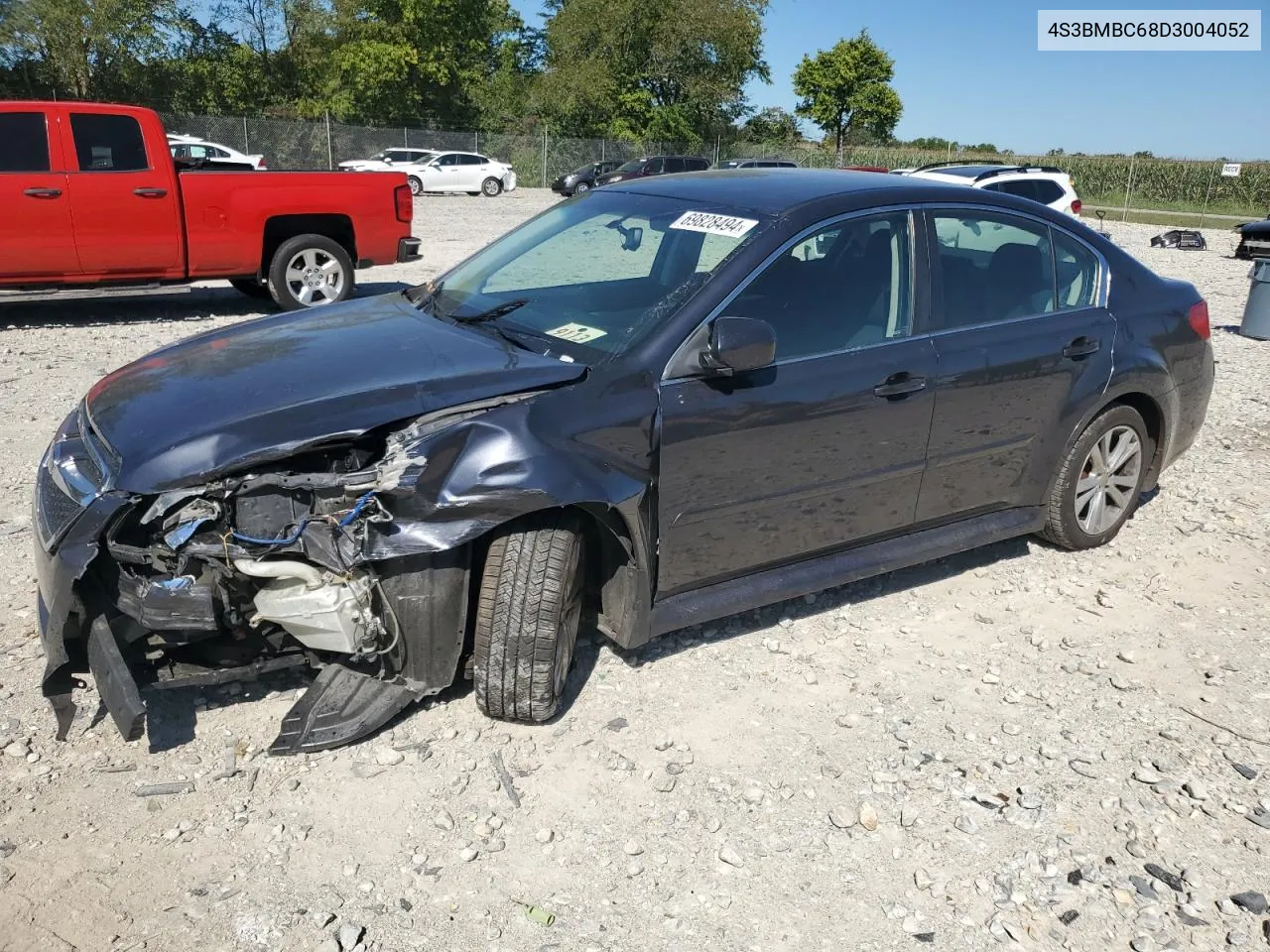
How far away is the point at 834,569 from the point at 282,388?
6.95ft

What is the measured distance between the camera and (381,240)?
34.6ft

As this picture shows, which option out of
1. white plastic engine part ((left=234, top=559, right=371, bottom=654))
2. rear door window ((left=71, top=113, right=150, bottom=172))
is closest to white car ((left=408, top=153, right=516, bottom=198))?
rear door window ((left=71, top=113, right=150, bottom=172))

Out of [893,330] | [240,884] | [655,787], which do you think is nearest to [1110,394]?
[893,330]

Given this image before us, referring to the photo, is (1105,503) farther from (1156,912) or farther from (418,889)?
(418,889)

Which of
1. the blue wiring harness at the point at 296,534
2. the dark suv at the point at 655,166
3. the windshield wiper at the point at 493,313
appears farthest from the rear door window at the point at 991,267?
the dark suv at the point at 655,166

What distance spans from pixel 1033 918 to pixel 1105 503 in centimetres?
278

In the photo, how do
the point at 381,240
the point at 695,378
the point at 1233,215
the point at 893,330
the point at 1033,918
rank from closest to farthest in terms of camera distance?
the point at 1033,918 → the point at 695,378 → the point at 893,330 → the point at 381,240 → the point at 1233,215

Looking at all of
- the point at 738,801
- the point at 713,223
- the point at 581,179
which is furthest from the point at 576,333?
the point at 581,179

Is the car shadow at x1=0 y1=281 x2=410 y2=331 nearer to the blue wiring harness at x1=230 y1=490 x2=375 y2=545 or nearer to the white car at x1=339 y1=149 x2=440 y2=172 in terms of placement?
the blue wiring harness at x1=230 y1=490 x2=375 y2=545

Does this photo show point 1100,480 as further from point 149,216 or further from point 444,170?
point 444,170

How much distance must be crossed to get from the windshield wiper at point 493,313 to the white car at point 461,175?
29.8 m

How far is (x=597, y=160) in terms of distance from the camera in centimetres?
4234

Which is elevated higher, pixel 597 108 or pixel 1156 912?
pixel 597 108

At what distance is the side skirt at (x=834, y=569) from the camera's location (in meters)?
3.56
